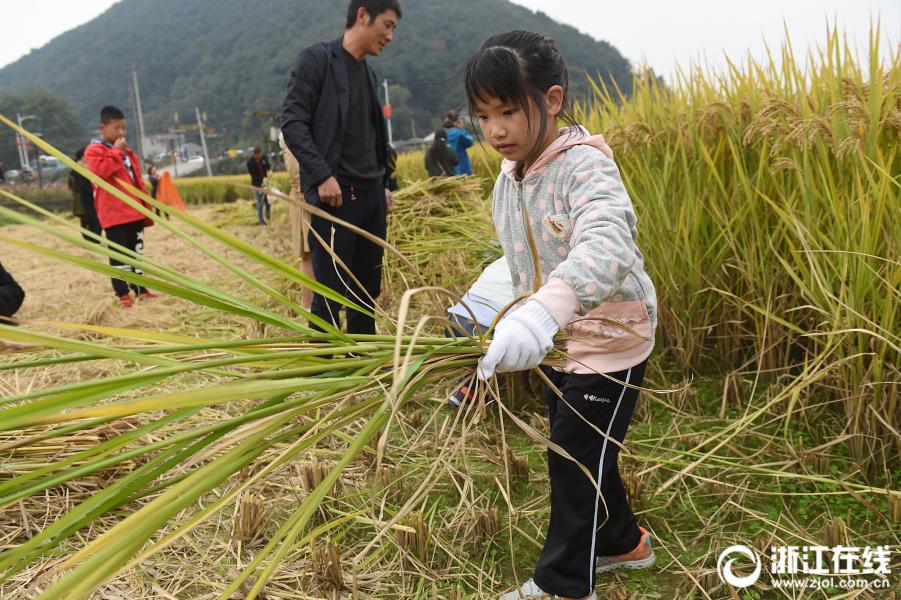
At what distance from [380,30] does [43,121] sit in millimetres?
78107

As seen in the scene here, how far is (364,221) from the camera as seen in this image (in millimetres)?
3037

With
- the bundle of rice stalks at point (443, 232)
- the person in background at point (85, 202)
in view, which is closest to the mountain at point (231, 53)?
the person in background at point (85, 202)

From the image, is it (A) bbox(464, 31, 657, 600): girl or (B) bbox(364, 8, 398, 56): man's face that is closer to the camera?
(A) bbox(464, 31, 657, 600): girl

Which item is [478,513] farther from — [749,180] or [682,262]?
Result: [749,180]

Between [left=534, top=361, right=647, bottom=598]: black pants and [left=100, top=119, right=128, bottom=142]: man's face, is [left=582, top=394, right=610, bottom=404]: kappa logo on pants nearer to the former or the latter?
[left=534, top=361, right=647, bottom=598]: black pants

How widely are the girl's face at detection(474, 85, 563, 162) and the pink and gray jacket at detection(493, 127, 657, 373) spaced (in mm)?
59

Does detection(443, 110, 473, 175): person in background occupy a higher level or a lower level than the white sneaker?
higher

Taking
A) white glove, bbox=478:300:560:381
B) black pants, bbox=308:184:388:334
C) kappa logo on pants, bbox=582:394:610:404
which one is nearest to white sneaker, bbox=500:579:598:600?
kappa logo on pants, bbox=582:394:610:404

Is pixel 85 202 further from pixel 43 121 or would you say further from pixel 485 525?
pixel 43 121

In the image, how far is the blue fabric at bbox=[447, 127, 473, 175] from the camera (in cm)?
598

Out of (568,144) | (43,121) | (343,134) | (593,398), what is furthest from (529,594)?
(43,121)

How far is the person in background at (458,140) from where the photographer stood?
5.98 m

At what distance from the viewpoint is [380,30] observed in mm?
2812

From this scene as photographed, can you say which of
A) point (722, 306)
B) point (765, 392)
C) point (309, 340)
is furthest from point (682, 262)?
point (309, 340)
